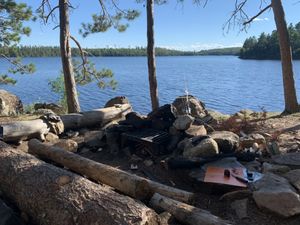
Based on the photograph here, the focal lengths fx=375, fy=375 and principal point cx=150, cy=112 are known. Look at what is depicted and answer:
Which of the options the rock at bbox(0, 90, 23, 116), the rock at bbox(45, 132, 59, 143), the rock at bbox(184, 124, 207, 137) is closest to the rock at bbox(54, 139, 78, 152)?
the rock at bbox(45, 132, 59, 143)

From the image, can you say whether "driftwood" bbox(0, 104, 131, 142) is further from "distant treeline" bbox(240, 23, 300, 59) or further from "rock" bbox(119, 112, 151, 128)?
"distant treeline" bbox(240, 23, 300, 59)

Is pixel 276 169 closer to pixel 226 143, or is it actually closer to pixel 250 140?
pixel 226 143

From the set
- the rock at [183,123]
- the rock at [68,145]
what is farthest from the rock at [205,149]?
the rock at [68,145]

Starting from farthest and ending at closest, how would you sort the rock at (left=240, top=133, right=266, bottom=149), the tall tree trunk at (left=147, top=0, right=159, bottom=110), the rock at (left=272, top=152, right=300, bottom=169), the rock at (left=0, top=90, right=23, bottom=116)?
the rock at (left=0, top=90, right=23, bottom=116) → the tall tree trunk at (left=147, top=0, right=159, bottom=110) → the rock at (left=240, top=133, right=266, bottom=149) → the rock at (left=272, top=152, right=300, bottom=169)

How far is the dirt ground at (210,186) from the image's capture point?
4.70m

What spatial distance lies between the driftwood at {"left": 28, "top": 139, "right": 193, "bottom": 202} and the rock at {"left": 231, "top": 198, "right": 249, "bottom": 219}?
0.60 metres

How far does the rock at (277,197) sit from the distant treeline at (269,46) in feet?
232

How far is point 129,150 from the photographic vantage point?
7.48 meters

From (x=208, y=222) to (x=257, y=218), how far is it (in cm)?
89

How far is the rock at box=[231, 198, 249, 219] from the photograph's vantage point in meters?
4.76

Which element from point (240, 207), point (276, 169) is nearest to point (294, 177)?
point (276, 169)

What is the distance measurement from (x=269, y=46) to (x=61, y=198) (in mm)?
82787

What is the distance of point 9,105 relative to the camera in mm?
15531

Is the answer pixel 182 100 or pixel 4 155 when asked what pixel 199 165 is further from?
pixel 182 100
